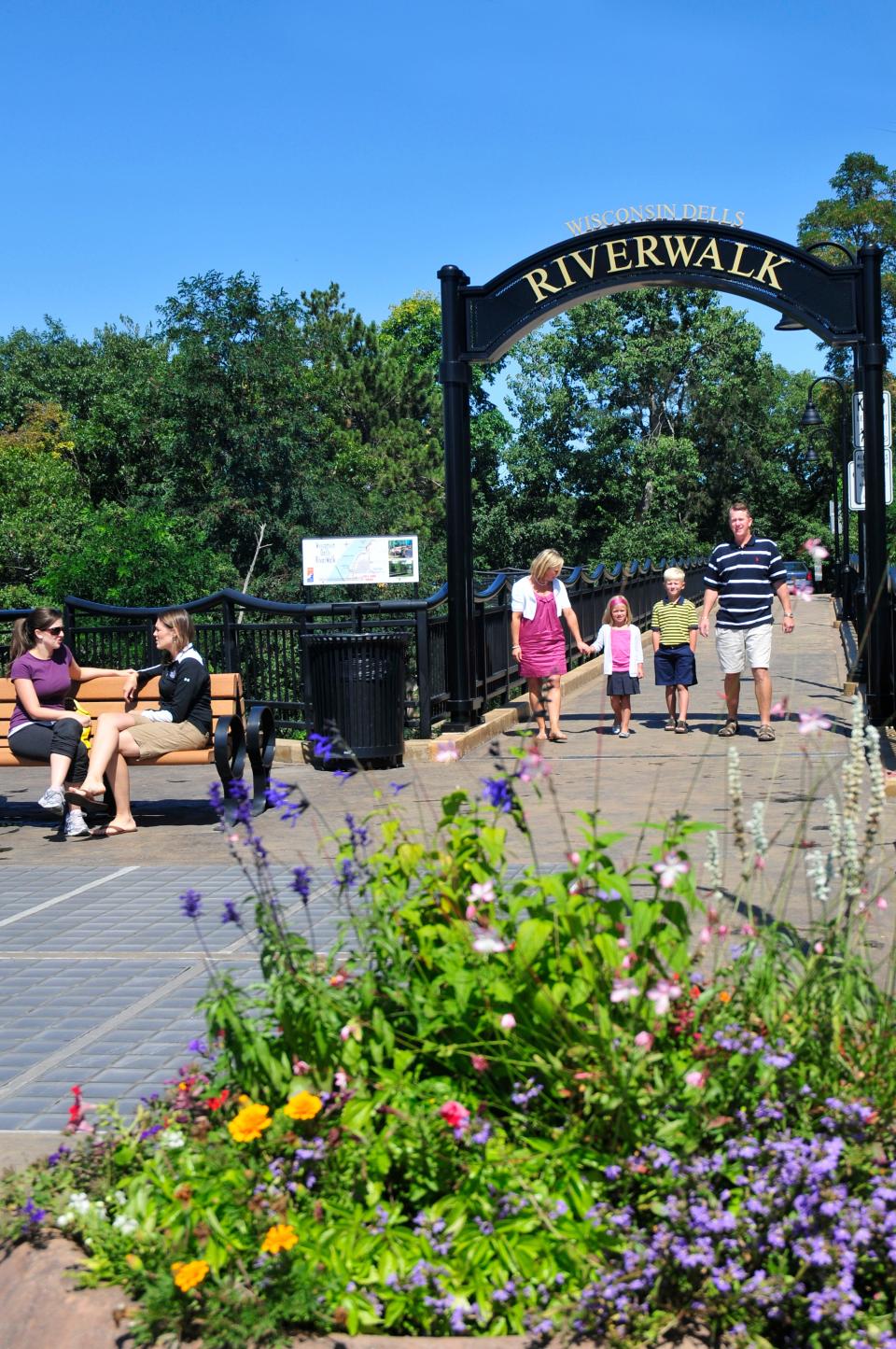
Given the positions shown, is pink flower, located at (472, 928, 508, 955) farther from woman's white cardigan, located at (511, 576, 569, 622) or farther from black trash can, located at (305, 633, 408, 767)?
woman's white cardigan, located at (511, 576, 569, 622)

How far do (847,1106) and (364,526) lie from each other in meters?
44.5

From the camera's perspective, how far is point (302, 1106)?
3.01m

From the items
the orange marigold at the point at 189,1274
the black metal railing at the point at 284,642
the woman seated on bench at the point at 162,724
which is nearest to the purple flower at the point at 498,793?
the orange marigold at the point at 189,1274

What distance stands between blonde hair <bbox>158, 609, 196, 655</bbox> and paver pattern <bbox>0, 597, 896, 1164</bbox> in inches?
46.4

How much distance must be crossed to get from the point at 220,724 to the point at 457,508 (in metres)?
4.53

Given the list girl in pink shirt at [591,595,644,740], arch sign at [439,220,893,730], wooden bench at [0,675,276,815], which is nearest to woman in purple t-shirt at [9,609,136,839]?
wooden bench at [0,675,276,815]

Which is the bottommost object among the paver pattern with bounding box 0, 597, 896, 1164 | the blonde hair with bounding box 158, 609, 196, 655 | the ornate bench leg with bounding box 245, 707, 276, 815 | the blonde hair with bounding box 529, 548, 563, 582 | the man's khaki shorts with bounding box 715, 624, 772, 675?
the paver pattern with bounding box 0, 597, 896, 1164

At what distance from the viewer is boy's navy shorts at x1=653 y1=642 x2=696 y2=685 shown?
12961 millimetres

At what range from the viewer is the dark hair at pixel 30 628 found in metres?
9.32

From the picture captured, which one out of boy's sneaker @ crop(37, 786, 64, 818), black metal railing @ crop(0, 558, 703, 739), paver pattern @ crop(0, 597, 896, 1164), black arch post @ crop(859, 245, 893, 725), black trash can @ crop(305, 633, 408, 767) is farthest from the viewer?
black metal railing @ crop(0, 558, 703, 739)

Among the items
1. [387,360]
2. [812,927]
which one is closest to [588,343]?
[387,360]

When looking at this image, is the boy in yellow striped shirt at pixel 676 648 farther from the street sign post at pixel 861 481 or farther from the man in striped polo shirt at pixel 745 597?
the street sign post at pixel 861 481

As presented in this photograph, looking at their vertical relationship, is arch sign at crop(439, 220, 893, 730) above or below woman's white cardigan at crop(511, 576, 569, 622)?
above

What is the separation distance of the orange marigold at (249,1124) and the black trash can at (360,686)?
815cm
